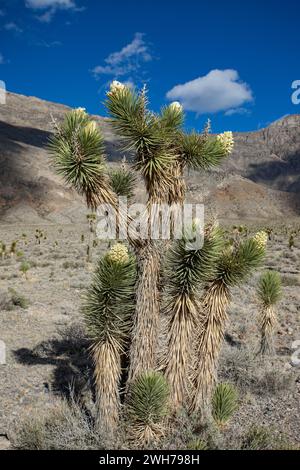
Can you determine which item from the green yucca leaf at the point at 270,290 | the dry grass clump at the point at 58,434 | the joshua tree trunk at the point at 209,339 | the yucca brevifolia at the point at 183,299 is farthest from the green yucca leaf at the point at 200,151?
the green yucca leaf at the point at 270,290

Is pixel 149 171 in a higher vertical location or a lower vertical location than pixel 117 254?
higher

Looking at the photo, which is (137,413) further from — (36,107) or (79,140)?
(36,107)

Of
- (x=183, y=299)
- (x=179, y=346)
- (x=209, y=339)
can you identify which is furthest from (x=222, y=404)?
(x=183, y=299)

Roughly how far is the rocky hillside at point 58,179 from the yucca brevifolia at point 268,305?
86.2ft

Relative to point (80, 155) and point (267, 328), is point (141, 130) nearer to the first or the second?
point (80, 155)

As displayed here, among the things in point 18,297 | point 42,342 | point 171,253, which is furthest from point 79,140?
point 18,297

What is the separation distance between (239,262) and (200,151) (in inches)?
55.0

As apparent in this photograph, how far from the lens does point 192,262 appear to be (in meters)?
5.20

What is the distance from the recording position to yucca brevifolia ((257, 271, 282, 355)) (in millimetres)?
8820

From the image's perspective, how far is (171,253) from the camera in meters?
5.40

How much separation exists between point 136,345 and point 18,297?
26.3ft

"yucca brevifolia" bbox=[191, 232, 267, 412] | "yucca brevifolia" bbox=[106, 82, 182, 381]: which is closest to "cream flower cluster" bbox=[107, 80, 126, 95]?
"yucca brevifolia" bbox=[106, 82, 182, 381]
